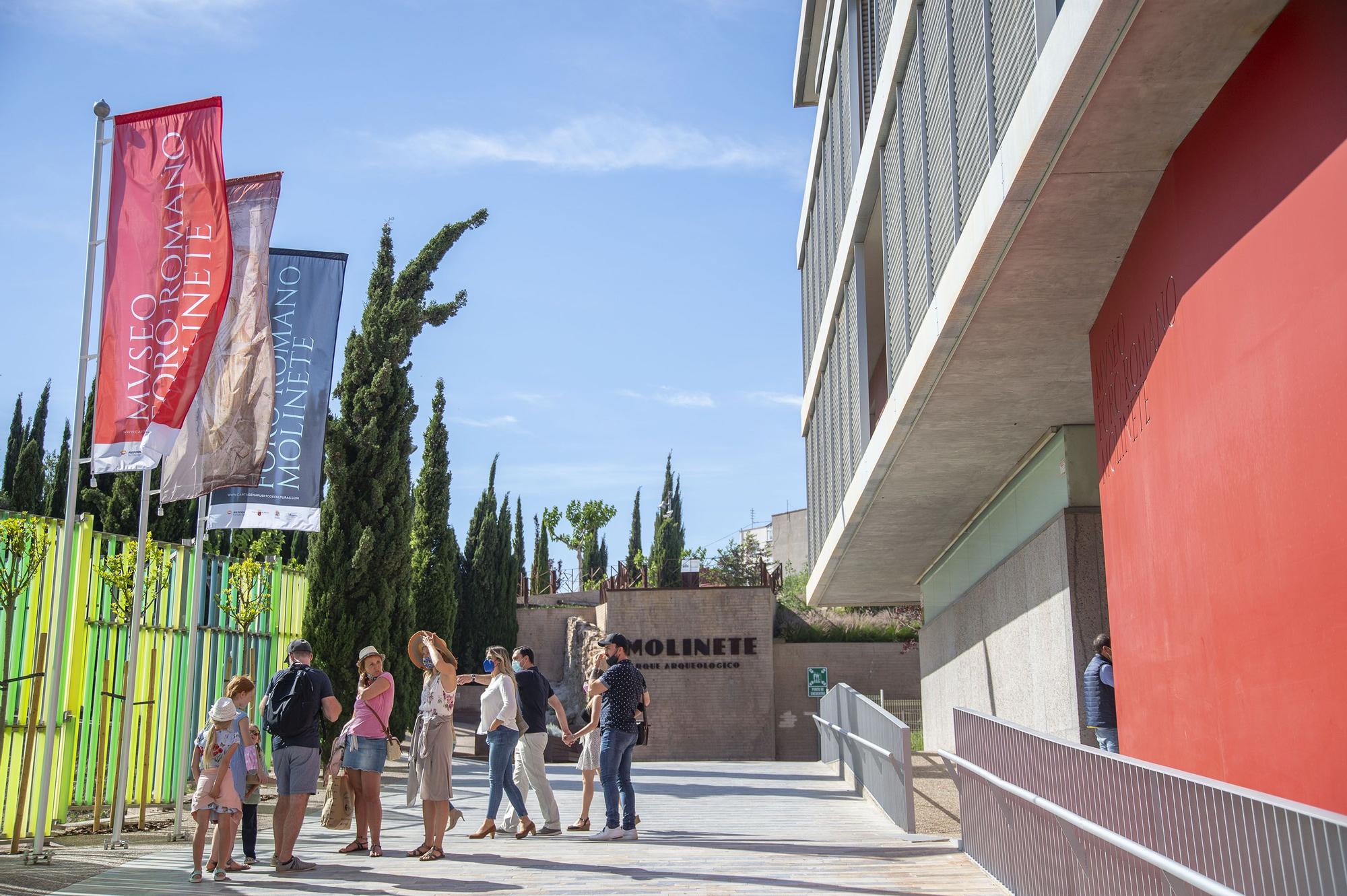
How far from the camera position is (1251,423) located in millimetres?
6355

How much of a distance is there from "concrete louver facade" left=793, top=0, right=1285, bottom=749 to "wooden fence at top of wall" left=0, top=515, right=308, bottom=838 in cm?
743

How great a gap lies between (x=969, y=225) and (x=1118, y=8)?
9.77 ft

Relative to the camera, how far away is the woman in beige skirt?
9039 mm

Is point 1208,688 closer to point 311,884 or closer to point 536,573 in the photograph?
point 311,884

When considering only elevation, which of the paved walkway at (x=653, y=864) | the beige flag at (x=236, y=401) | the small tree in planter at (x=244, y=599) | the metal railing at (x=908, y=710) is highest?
the beige flag at (x=236, y=401)

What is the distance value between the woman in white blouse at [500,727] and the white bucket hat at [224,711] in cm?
187

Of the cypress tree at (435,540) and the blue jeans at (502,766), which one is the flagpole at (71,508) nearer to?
the blue jeans at (502,766)

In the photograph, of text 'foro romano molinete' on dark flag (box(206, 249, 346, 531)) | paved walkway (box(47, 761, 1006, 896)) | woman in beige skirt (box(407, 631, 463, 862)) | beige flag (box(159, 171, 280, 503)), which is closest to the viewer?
paved walkway (box(47, 761, 1006, 896))

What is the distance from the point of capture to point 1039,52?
6.64 m

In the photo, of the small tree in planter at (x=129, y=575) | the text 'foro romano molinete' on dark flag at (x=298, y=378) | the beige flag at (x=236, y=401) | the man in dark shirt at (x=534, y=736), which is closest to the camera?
the man in dark shirt at (x=534, y=736)

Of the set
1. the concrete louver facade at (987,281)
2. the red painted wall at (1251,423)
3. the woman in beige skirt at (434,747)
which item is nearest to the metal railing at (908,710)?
the concrete louver facade at (987,281)

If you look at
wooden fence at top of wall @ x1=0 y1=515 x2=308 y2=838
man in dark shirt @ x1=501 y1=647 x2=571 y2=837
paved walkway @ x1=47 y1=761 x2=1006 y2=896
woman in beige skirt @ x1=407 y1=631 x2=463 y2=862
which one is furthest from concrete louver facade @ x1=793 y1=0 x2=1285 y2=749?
wooden fence at top of wall @ x1=0 y1=515 x2=308 y2=838

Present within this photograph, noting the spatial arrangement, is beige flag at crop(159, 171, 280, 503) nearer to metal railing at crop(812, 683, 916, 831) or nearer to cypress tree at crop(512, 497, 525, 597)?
metal railing at crop(812, 683, 916, 831)

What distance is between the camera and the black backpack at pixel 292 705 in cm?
880
